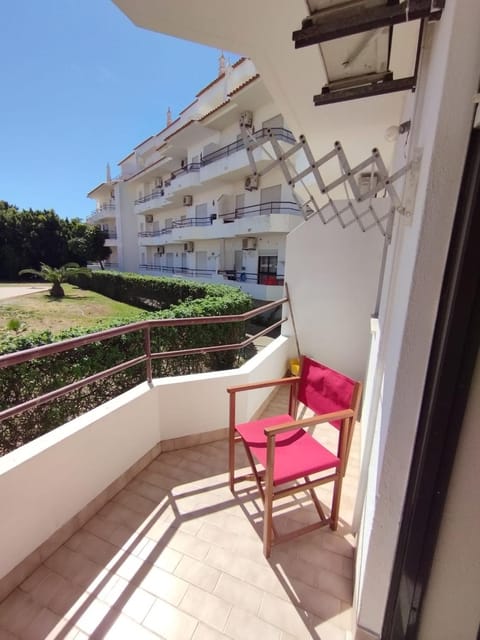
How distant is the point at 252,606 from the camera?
1377mm

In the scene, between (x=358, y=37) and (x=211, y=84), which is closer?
(x=358, y=37)

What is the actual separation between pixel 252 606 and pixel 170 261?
19351 millimetres

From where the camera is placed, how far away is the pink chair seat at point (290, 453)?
1579mm

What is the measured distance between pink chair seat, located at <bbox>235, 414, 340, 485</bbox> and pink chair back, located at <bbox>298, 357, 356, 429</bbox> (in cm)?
20

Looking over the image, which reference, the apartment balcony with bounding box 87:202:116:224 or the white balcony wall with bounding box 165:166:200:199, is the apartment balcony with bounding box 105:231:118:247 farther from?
the white balcony wall with bounding box 165:166:200:199

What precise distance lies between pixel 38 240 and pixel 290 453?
85.7 ft

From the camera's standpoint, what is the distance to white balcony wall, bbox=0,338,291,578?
1.45m

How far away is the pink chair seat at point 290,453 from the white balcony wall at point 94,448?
26.9 inches

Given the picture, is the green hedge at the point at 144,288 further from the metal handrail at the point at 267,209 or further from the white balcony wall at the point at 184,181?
the white balcony wall at the point at 184,181

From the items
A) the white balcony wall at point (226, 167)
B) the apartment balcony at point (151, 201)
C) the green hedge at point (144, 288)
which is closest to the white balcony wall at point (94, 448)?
the green hedge at point (144, 288)

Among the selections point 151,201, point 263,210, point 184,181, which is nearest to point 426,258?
point 263,210

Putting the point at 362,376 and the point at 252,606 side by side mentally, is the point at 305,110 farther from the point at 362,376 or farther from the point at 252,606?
the point at 252,606

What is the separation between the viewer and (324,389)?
195 cm

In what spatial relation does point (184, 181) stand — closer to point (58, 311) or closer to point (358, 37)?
point (58, 311)
